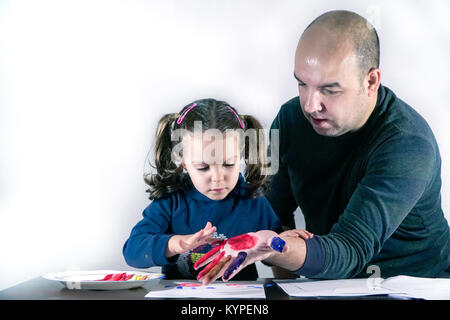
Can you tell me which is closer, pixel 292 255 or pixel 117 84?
pixel 292 255

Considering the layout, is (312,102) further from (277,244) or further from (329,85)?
(277,244)

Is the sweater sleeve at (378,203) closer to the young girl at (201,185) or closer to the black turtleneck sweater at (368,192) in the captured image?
the black turtleneck sweater at (368,192)

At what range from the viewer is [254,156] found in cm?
163

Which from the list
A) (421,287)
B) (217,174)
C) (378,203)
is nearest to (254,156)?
(217,174)

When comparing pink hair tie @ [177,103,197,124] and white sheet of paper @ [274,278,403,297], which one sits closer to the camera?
white sheet of paper @ [274,278,403,297]

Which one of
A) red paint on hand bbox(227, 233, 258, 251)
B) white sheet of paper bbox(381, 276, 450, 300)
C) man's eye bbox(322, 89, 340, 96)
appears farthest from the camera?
man's eye bbox(322, 89, 340, 96)

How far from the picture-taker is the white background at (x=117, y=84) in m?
1.62

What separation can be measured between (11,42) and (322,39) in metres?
1.01

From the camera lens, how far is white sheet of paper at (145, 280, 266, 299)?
3.67 feet

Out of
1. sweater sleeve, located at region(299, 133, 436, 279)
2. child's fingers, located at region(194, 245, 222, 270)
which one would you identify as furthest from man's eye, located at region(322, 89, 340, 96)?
child's fingers, located at region(194, 245, 222, 270)

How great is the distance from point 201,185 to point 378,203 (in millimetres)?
518

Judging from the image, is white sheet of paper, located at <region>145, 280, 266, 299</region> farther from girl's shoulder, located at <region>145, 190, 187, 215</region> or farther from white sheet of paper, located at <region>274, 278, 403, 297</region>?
girl's shoulder, located at <region>145, 190, 187, 215</region>

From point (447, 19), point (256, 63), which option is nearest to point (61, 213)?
point (256, 63)
